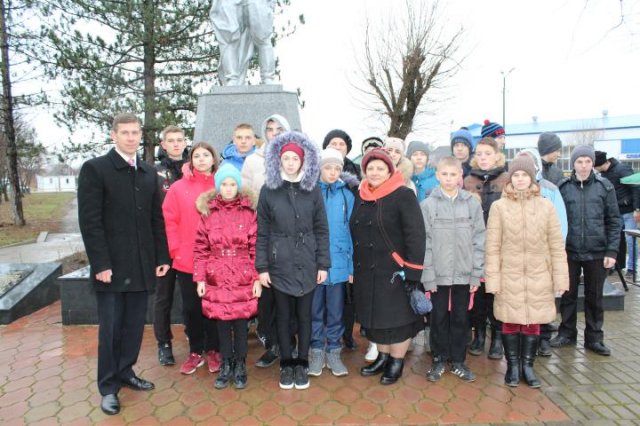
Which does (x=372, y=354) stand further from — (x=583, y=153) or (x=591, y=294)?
(x=583, y=153)

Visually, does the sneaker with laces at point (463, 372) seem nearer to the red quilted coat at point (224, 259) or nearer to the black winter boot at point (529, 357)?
the black winter boot at point (529, 357)

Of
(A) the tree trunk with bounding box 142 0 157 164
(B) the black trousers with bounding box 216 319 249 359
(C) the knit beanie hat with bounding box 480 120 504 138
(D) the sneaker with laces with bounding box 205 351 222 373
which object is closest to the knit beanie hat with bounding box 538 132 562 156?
(C) the knit beanie hat with bounding box 480 120 504 138

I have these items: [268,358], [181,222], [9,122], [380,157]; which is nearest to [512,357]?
[380,157]

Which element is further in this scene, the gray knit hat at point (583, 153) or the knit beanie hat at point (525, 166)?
the gray knit hat at point (583, 153)

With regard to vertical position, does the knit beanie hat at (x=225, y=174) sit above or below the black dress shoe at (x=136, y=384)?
above

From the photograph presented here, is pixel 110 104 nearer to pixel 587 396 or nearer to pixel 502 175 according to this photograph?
pixel 502 175

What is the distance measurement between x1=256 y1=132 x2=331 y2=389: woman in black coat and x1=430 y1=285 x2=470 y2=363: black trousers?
95 cm

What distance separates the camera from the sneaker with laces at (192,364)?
142 inches

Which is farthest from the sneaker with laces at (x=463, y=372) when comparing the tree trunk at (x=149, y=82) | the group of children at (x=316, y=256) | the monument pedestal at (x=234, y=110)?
the tree trunk at (x=149, y=82)

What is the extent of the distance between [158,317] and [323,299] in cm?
140

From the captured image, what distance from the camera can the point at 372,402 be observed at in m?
3.11

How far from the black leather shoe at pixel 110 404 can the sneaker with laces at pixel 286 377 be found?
1.13m

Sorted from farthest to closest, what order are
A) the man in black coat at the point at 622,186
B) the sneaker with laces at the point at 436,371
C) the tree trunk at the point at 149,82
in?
the tree trunk at the point at 149,82
the man in black coat at the point at 622,186
the sneaker with laces at the point at 436,371

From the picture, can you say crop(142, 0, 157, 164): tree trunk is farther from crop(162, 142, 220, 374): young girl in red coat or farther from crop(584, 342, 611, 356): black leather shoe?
crop(584, 342, 611, 356): black leather shoe
